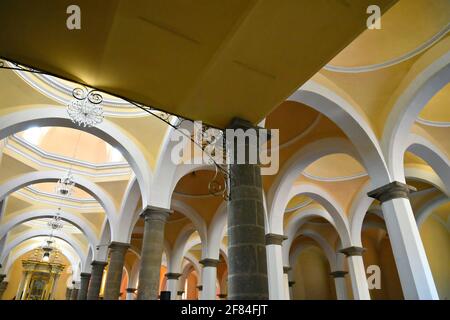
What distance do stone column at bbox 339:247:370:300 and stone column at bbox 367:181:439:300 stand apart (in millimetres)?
4323

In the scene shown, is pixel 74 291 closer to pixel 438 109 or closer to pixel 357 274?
pixel 357 274

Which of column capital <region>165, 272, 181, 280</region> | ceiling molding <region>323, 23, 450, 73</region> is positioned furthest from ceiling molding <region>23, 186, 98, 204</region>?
ceiling molding <region>323, 23, 450, 73</region>

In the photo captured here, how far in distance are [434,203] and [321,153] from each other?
23.1ft

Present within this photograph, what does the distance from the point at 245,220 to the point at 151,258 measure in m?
4.06

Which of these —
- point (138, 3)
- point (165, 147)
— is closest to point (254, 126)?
point (138, 3)

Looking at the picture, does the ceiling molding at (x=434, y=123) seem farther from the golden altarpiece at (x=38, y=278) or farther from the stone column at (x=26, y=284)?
the stone column at (x=26, y=284)

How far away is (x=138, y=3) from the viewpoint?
298cm

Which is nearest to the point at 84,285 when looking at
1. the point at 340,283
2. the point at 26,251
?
the point at 26,251

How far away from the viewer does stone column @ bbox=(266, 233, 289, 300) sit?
8.45 metres

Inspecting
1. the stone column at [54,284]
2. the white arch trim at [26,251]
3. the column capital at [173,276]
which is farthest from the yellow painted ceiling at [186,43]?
the stone column at [54,284]

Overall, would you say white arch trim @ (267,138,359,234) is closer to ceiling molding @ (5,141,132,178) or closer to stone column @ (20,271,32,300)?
ceiling molding @ (5,141,132,178)

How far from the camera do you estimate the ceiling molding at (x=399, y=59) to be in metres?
6.07

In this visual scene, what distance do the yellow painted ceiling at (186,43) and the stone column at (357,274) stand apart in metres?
8.34

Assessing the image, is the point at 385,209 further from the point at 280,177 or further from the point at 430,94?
the point at 280,177
